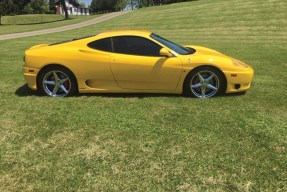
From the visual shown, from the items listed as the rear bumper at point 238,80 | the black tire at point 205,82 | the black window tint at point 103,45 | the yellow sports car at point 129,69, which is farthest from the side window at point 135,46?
the rear bumper at point 238,80

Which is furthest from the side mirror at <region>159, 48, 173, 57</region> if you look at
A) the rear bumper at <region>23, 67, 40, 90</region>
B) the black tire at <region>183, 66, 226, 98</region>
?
the rear bumper at <region>23, 67, 40, 90</region>

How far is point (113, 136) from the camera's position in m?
4.94

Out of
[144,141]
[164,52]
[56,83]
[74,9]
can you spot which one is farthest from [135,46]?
[74,9]

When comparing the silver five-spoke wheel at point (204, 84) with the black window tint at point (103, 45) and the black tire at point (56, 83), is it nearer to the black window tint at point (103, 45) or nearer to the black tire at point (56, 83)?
the black window tint at point (103, 45)

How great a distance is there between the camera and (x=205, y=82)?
6.68 meters

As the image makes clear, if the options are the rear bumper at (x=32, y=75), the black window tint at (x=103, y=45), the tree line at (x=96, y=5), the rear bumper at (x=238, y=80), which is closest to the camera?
the rear bumper at (x=238, y=80)

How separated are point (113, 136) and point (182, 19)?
83.2ft

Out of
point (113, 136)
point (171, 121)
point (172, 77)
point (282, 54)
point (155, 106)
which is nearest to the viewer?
point (113, 136)

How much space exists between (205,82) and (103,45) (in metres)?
2.05

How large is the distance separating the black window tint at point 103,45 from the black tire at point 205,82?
1586mm

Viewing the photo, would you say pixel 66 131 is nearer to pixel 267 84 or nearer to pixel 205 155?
pixel 205 155

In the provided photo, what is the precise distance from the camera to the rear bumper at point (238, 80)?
6.66 m

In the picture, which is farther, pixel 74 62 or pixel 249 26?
pixel 249 26

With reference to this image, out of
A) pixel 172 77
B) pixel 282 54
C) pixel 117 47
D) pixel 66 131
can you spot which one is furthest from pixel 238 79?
pixel 282 54
